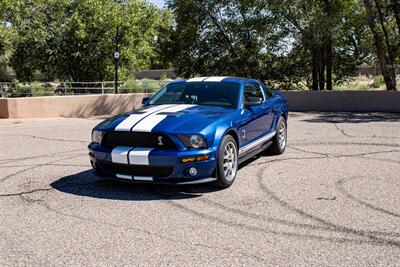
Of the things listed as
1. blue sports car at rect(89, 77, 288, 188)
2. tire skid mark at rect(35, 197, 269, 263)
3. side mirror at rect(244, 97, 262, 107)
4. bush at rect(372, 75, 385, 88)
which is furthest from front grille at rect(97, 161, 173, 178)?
bush at rect(372, 75, 385, 88)

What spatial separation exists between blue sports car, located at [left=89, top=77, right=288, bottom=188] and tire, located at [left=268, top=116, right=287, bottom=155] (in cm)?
124

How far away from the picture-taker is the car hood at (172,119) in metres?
5.67

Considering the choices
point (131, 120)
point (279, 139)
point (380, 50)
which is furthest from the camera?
point (380, 50)

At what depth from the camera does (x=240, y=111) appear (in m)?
6.68

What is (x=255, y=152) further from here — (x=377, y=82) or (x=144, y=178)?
(x=377, y=82)

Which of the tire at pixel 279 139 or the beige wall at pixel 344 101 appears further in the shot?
the beige wall at pixel 344 101

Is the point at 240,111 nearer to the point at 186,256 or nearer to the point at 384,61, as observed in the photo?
the point at 186,256

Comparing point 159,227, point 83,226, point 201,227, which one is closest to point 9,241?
point 83,226

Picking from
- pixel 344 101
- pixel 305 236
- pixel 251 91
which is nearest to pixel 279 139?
pixel 251 91

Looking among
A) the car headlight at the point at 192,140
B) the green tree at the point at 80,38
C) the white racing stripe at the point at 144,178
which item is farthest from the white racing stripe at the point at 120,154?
the green tree at the point at 80,38

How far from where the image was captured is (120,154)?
5.63m

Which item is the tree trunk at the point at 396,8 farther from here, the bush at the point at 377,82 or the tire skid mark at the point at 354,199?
the tire skid mark at the point at 354,199

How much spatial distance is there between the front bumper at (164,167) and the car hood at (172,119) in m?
0.29

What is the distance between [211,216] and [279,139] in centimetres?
389
